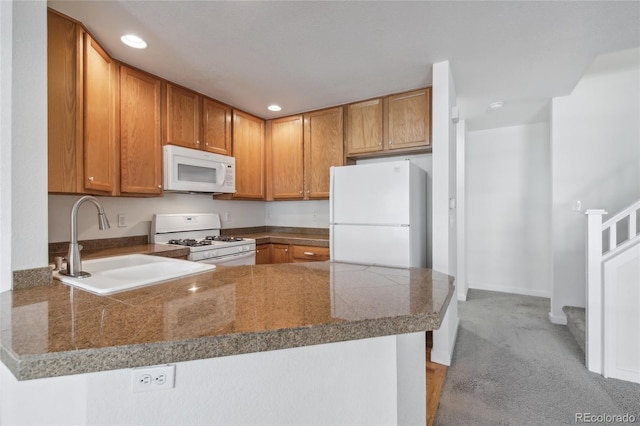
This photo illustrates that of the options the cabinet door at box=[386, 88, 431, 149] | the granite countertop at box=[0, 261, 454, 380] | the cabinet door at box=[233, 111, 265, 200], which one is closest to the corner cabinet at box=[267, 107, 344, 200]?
the cabinet door at box=[233, 111, 265, 200]

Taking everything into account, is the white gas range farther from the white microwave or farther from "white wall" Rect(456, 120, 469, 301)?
"white wall" Rect(456, 120, 469, 301)

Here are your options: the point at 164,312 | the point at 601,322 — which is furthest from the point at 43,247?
the point at 601,322

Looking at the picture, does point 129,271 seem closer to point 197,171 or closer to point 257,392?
point 257,392

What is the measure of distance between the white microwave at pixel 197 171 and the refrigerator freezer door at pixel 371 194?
1.16 meters

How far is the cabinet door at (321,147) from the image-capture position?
319 centimetres

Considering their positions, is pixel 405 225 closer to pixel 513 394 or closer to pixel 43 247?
pixel 513 394

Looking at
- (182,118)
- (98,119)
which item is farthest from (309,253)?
(98,119)

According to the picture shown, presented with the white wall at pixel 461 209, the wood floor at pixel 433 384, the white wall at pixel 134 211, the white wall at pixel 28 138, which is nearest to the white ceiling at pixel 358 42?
the white wall at pixel 28 138

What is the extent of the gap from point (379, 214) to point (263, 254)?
1.47 m

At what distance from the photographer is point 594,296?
215 centimetres

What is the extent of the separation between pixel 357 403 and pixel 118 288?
953 mm

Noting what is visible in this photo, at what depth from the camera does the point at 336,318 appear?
2.64 ft

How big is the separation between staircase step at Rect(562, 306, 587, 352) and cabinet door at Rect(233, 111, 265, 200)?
3388 mm

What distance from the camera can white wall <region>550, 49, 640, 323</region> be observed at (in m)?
2.87
